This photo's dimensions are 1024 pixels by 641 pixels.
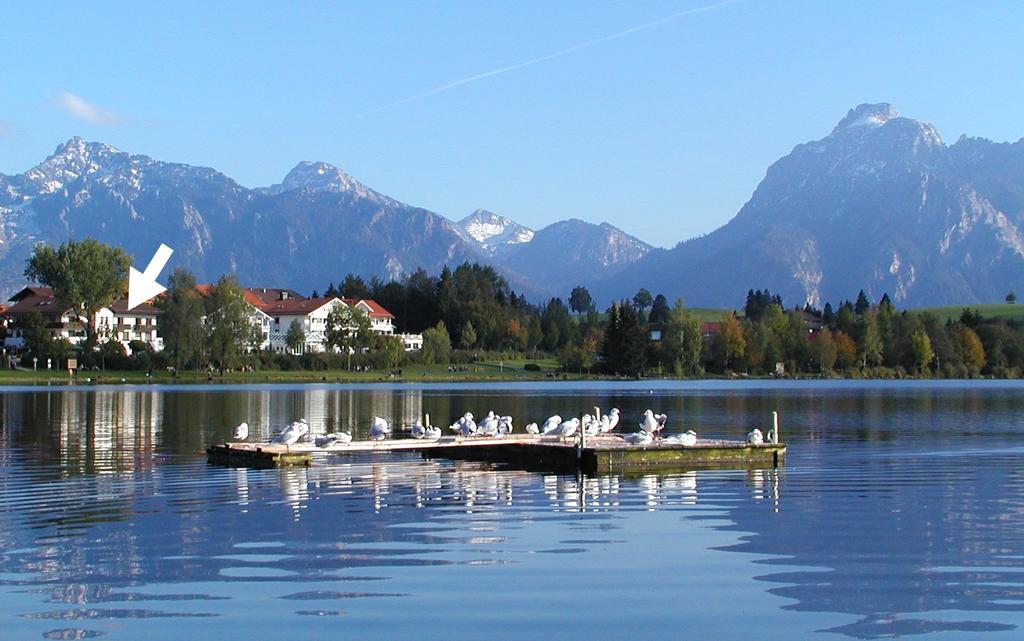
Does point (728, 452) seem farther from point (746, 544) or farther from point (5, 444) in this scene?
point (5, 444)

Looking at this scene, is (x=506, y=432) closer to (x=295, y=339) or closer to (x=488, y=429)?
(x=488, y=429)

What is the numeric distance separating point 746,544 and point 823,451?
2450 cm

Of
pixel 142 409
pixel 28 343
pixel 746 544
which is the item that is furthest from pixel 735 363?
pixel 746 544

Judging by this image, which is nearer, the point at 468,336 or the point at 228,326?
the point at 228,326

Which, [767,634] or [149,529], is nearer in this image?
[767,634]

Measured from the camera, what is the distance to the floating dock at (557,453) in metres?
40.4

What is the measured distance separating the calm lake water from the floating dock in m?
1.03

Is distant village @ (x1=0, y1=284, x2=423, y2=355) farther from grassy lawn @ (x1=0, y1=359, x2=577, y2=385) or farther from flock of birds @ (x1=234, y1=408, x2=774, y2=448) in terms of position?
flock of birds @ (x1=234, y1=408, x2=774, y2=448)

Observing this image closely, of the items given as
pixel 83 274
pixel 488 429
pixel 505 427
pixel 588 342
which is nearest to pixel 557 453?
pixel 488 429

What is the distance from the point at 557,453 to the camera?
41.8 m

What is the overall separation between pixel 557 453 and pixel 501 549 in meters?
17.5

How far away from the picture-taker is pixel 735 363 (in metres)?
186

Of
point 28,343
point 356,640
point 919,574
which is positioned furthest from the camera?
point 28,343

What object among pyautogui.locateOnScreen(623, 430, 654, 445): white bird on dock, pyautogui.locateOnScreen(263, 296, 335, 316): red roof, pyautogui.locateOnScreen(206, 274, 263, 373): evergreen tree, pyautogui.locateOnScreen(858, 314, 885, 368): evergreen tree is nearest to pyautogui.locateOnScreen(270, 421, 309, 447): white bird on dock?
pyautogui.locateOnScreen(623, 430, 654, 445): white bird on dock
